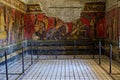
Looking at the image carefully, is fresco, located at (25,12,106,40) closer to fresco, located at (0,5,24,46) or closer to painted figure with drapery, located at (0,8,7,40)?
fresco, located at (0,5,24,46)

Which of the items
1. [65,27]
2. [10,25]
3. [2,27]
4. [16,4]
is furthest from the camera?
[65,27]

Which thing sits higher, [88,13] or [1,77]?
[88,13]

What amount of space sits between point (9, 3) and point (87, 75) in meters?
4.74

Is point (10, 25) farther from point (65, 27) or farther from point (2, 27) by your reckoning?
point (65, 27)

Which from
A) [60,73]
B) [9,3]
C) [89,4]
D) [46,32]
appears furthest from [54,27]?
[60,73]

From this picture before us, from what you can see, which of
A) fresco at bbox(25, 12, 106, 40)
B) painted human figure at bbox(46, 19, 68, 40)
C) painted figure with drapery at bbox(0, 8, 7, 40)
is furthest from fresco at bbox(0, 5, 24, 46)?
painted human figure at bbox(46, 19, 68, 40)

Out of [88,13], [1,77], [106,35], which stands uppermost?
[88,13]

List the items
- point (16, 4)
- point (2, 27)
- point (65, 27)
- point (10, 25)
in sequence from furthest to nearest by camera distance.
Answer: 1. point (65, 27)
2. point (16, 4)
3. point (10, 25)
4. point (2, 27)

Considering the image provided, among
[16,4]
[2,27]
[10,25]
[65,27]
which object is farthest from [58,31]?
[2,27]

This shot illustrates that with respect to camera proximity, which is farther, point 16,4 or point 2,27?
point 16,4

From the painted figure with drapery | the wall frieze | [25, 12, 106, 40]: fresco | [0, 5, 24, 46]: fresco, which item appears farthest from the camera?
[25, 12, 106, 40]: fresco

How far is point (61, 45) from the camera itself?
13250 millimetres

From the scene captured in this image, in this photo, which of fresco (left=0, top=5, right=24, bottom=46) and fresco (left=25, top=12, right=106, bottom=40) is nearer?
fresco (left=0, top=5, right=24, bottom=46)

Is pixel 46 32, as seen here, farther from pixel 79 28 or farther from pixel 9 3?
pixel 9 3
